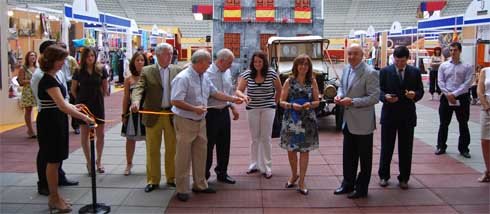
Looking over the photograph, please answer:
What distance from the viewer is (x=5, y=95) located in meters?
10.4

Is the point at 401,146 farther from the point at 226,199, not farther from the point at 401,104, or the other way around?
the point at 226,199

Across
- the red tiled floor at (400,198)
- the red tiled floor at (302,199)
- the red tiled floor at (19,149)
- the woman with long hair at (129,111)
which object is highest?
the woman with long hair at (129,111)

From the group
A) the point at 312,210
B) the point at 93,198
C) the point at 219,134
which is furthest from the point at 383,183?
the point at 93,198

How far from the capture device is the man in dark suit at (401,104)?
5762 mm

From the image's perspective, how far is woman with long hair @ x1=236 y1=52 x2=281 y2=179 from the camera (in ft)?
20.5

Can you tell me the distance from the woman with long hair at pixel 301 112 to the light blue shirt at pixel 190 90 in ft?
2.95

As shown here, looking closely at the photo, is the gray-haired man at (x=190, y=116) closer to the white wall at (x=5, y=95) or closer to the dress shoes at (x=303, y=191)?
the dress shoes at (x=303, y=191)

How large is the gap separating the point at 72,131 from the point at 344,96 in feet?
19.5

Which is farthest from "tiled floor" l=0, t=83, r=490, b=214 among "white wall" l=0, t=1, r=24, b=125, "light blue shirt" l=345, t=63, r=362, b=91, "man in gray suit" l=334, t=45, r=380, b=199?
"white wall" l=0, t=1, r=24, b=125

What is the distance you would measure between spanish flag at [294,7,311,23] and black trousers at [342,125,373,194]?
19971 mm

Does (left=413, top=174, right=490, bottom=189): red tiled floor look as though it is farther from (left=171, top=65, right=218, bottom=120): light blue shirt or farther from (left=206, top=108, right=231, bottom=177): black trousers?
(left=171, top=65, right=218, bottom=120): light blue shirt

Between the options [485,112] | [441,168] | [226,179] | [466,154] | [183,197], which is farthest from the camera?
[466,154]

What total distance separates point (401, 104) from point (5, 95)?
785cm

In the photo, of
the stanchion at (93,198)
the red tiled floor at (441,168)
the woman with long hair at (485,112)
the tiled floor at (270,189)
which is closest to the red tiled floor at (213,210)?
the tiled floor at (270,189)
